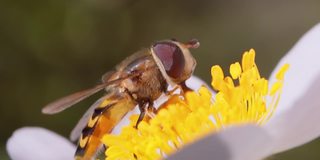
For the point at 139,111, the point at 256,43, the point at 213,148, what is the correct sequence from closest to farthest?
the point at 213,148 < the point at 139,111 < the point at 256,43


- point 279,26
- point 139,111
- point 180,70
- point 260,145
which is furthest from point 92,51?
point 260,145

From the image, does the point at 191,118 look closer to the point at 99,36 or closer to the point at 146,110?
the point at 146,110

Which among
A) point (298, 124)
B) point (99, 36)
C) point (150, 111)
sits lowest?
point (298, 124)

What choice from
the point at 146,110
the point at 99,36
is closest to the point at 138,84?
the point at 146,110

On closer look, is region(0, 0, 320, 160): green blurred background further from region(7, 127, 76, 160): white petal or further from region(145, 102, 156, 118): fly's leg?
region(145, 102, 156, 118): fly's leg

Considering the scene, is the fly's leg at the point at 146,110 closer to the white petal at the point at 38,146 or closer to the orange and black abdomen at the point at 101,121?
the orange and black abdomen at the point at 101,121

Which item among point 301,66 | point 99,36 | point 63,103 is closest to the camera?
point 63,103

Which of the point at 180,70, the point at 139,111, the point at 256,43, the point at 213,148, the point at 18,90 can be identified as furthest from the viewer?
the point at 256,43

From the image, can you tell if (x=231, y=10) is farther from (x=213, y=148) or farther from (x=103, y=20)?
(x=213, y=148)
